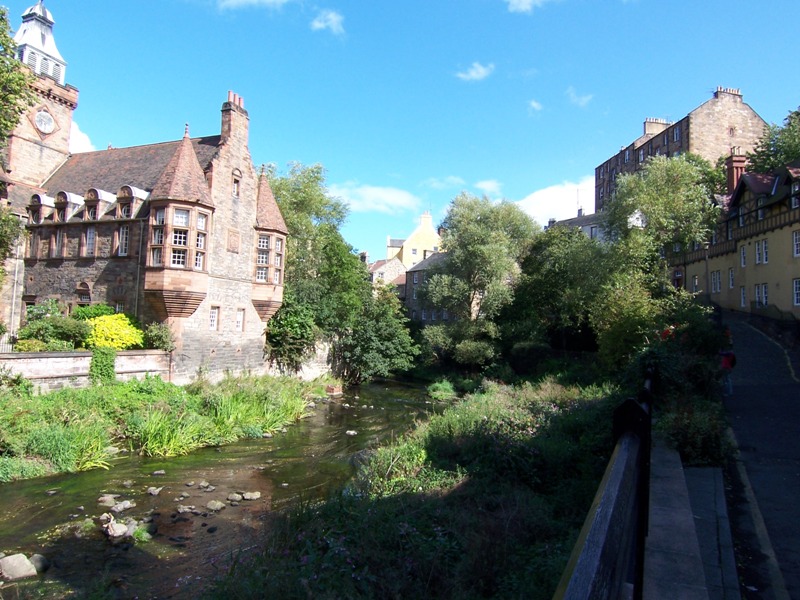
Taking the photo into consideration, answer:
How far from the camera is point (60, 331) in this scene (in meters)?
20.8

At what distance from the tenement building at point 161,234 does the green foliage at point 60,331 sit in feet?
8.97

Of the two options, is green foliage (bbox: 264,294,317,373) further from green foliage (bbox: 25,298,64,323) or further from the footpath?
the footpath

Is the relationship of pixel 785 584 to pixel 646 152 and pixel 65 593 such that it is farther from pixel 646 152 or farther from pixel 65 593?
pixel 646 152

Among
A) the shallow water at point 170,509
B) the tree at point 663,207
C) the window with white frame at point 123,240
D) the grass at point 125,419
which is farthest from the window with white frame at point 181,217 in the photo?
the tree at point 663,207

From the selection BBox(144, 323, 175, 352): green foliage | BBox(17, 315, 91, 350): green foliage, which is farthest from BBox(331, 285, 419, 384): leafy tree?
BBox(17, 315, 91, 350): green foliage

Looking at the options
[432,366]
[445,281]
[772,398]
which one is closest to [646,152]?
[445,281]

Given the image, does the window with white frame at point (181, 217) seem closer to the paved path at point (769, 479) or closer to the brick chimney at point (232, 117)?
the brick chimney at point (232, 117)

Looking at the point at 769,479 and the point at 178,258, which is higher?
the point at 178,258

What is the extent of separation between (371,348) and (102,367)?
709 inches

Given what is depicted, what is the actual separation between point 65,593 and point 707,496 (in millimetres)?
9203

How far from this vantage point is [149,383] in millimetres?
20750

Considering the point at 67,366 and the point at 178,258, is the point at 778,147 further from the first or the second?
the point at 67,366

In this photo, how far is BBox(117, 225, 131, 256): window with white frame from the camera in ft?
79.1

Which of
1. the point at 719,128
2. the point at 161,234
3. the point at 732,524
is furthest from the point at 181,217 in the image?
the point at 719,128
